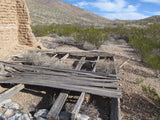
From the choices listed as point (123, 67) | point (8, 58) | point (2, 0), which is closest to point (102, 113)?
point (123, 67)

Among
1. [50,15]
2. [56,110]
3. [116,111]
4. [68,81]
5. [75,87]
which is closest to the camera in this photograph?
[56,110]

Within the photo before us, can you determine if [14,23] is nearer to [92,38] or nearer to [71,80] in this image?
[71,80]

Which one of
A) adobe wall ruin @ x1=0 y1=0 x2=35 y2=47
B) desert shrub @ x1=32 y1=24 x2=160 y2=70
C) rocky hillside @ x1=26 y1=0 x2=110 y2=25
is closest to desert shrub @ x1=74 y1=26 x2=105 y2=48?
desert shrub @ x1=32 y1=24 x2=160 y2=70

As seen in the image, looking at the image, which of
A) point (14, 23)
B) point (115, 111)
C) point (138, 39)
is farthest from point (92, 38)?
point (115, 111)

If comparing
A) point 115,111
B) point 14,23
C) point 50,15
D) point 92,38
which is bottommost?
point 115,111

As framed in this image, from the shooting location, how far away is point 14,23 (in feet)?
24.3

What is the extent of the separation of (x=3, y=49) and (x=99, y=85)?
4728mm

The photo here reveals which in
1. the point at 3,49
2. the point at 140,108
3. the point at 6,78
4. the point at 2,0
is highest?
the point at 2,0

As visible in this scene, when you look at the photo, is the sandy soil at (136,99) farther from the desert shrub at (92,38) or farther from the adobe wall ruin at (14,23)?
the desert shrub at (92,38)

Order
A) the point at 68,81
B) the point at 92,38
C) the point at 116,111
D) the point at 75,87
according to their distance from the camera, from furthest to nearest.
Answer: the point at 92,38
the point at 68,81
the point at 75,87
the point at 116,111

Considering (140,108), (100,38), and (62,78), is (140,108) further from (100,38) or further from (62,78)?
(100,38)

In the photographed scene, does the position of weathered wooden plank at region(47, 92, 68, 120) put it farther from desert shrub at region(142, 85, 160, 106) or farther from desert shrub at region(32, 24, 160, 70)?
desert shrub at region(32, 24, 160, 70)

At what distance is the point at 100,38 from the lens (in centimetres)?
1214

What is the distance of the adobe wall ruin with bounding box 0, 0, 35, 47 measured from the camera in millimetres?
6809
